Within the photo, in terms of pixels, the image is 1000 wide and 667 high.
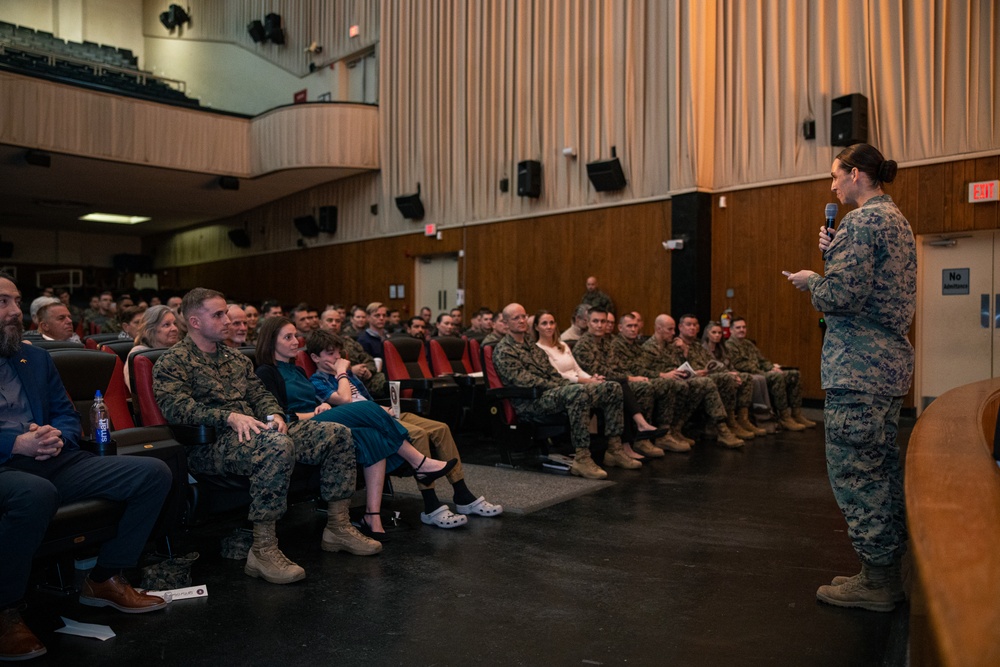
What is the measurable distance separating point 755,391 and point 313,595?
521 centimetres

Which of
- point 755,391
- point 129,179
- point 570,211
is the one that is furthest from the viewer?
point 129,179

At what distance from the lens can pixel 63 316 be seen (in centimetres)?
475

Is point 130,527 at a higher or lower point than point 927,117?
lower

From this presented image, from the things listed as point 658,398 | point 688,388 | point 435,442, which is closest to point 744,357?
point 688,388

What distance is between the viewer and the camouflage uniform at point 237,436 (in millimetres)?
2914

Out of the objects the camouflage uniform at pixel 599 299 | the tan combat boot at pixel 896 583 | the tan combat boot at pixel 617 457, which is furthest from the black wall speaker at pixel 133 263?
the tan combat boot at pixel 896 583

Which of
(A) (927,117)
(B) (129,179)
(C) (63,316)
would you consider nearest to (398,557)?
(C) (63,316)

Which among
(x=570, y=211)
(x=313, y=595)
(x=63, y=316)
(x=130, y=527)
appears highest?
(x=570, y=211)

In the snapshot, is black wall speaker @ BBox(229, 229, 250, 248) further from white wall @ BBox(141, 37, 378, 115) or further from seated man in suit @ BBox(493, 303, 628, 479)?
seated man in suit @ BBox(493, 303, 628, 479)

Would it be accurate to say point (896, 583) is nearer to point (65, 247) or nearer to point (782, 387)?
point (782, 387)

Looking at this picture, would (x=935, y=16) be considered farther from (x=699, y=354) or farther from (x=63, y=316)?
(x=63, y=316)

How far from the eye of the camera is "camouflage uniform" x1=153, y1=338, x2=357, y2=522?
291 centimetres

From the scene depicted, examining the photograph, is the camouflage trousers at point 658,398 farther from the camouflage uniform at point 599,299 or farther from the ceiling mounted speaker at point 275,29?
the ceiling mounted speaker at point 275,29

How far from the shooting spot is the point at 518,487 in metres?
4.38
